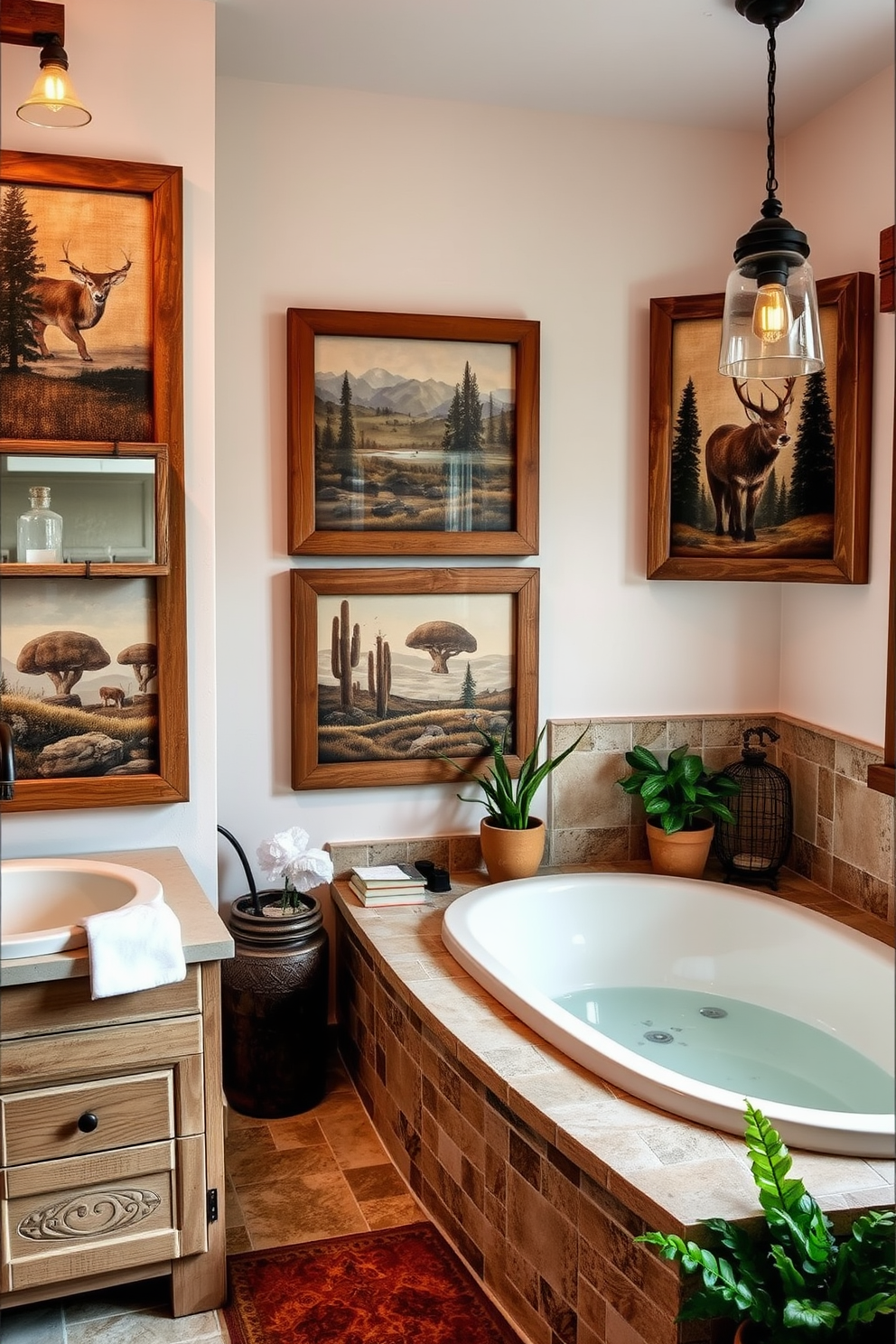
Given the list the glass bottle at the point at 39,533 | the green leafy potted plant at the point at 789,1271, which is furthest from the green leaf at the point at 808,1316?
the glass bottle at the point at 39,533

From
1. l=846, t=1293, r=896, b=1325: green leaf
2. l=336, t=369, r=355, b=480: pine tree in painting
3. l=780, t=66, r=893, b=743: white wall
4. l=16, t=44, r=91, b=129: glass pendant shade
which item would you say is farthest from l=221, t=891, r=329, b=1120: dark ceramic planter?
l=16, t=44, r=91, b=129: glass pendant shade

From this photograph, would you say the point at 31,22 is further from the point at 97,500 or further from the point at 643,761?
the point at 643,761

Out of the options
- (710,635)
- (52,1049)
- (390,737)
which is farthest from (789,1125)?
(710,635)

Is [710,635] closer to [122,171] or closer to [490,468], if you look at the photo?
[490,468]

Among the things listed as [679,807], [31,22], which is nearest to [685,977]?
[679,807]

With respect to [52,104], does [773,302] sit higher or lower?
lower

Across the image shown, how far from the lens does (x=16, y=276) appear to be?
8.28ft

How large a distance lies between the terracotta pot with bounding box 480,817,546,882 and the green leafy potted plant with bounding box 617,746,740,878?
12.7 inches

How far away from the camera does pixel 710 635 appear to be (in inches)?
142

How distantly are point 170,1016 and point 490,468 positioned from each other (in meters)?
1.77

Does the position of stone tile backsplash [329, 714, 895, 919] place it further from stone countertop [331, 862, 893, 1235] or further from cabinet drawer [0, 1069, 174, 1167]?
cabinet drawer [0, 1069, 174, 1167]

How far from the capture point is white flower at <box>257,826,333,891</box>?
294 centimetres

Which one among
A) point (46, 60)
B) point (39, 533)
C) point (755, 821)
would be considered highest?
point (46, 60)

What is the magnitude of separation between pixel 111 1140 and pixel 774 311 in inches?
75.7
